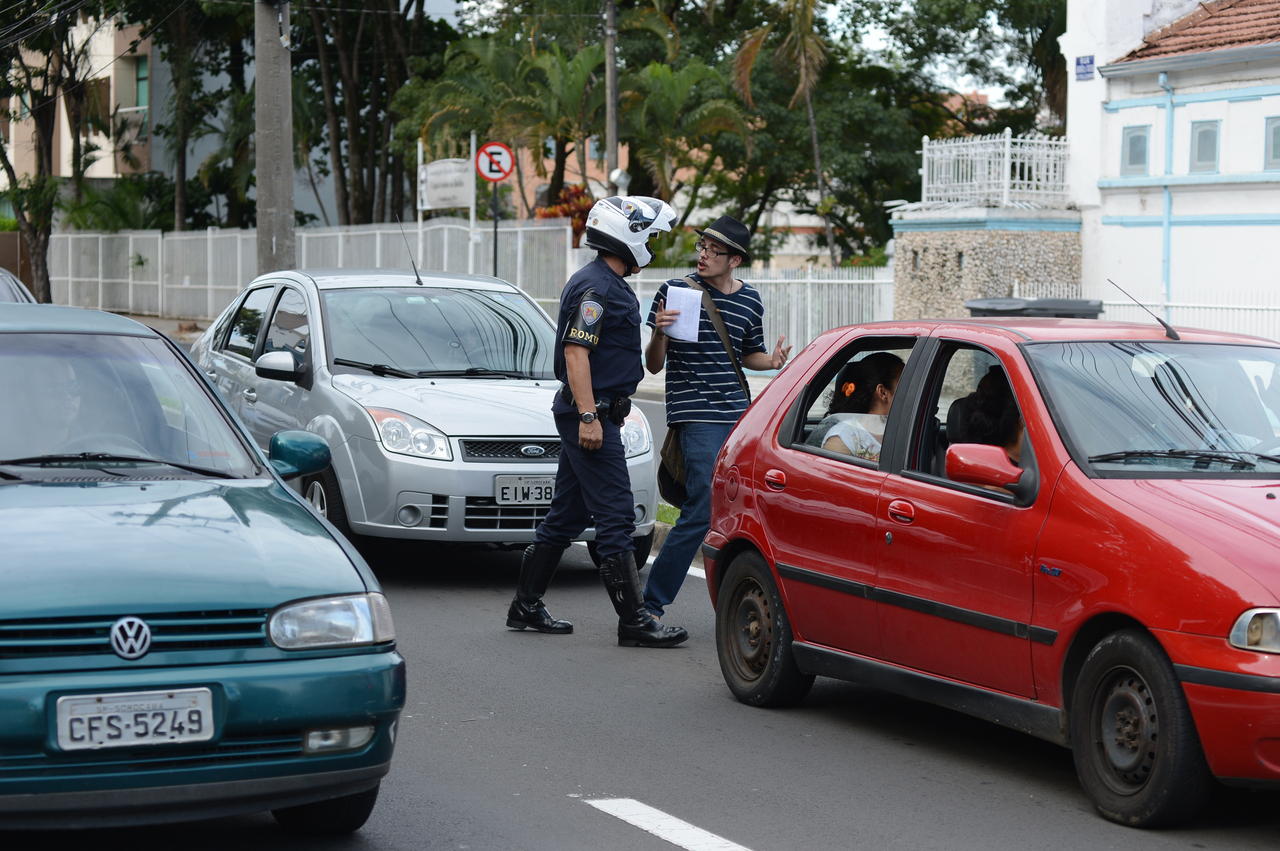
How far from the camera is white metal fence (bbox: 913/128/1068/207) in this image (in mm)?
28625

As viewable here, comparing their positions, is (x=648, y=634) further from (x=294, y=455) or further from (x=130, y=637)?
(x=130, y=637)

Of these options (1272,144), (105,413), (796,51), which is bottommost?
(105,413)

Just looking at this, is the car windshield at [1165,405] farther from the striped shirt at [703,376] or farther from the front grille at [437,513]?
the front grille at [437,513]

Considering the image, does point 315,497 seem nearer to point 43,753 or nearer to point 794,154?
point 43,753

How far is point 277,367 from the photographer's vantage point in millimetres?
9539

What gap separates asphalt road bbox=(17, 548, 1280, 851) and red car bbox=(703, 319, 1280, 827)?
0.78 ft

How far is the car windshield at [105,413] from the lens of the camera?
17.1 feet

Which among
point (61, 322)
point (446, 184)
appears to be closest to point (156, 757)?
point (61, 322)

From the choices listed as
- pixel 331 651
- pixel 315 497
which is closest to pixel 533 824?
pixel 331 651

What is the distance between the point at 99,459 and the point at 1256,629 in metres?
3.30

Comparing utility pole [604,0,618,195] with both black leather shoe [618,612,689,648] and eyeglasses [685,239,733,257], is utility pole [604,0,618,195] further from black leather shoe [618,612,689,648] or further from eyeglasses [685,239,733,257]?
black leather shoe [618,612,689,648]

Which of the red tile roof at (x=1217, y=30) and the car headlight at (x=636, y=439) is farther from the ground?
the red tile roof at (x=1217, y=30)

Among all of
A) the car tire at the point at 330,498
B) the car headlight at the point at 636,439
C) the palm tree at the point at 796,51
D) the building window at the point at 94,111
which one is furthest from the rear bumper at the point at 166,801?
the building window at the point at 94,111

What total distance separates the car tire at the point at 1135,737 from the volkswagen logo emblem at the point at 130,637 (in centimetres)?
266
